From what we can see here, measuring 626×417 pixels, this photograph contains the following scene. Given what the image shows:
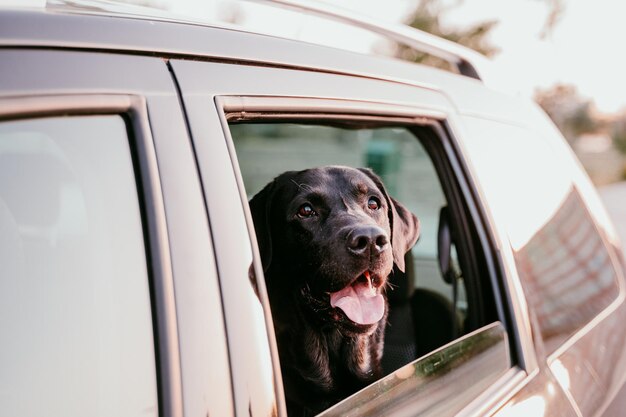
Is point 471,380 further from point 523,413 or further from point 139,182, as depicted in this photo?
point 139,182

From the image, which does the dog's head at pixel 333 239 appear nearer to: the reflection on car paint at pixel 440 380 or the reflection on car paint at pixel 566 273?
the reflection on car paint at pixel 440 380

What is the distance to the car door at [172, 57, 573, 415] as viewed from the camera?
118 cm

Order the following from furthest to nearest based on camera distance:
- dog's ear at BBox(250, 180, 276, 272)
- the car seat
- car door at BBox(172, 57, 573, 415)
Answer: the car seat
dog's ear at BBox(250, 180, 276, 272)
car door at BBox(172, 57, 573, 415)

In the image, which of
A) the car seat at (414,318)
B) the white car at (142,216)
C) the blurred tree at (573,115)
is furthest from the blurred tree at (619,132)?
the white car at (142,216)

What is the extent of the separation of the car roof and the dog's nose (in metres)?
0.46

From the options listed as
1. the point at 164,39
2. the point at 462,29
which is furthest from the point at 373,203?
the point at 462,29

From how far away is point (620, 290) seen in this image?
106 inches

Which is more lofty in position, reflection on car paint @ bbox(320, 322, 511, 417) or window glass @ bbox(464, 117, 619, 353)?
window glass @ bbox(464, 117, 619, 353)

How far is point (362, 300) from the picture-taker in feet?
6.56

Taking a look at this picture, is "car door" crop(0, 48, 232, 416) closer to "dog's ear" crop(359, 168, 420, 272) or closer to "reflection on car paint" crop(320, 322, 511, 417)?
"reflection on car paint" crop(320, 322, 511, 417)

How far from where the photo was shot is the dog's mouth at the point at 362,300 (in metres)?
1.95

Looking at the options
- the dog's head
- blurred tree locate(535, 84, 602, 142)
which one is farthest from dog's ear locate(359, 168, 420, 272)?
blurred tree locate(535, 84, 602, 142)

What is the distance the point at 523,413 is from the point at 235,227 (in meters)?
1.03

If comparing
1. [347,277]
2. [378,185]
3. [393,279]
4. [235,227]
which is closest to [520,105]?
[378,185]
